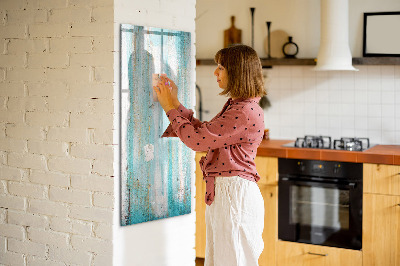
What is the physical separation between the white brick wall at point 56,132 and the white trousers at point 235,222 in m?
0.50

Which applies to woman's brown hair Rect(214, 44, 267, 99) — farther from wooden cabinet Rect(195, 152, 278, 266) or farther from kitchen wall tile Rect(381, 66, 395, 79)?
kitchen wall tile Rect(381, 66, 395, 79)

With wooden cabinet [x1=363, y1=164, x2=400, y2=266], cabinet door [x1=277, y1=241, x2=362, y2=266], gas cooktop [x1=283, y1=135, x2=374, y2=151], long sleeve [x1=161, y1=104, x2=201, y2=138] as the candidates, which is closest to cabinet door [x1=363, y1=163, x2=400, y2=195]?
wooden cabinet [x1=363, y1=164, x2=400, y2=266]

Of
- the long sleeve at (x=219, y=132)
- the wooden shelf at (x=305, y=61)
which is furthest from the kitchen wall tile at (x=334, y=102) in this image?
the long sleeve at (x=219, y=132)

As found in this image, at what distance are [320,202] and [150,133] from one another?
5.68ft

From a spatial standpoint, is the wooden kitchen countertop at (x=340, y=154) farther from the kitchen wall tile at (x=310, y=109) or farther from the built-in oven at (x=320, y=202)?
the kitchen wall tile at (x=310, y=109)

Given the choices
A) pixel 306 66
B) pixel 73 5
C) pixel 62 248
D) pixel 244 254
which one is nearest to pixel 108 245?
pixel 62 248

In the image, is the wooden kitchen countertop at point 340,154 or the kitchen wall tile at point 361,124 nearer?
the wooden kitchen countertop at point 340,154

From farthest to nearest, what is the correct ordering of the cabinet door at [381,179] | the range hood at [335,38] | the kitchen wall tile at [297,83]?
Result: 1. the kitchen wall tile at [297,83]
2. the range hood at [335,38]
3. the cabinet door at [381,179]

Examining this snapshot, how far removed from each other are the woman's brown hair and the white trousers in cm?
39

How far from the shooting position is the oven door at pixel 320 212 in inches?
159

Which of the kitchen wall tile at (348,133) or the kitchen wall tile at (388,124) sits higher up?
the kitchen wall tile at (388,124)

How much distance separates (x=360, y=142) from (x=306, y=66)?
85cm

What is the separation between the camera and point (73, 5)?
2.82m

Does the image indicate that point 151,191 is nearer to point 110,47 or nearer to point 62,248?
point 62,248
